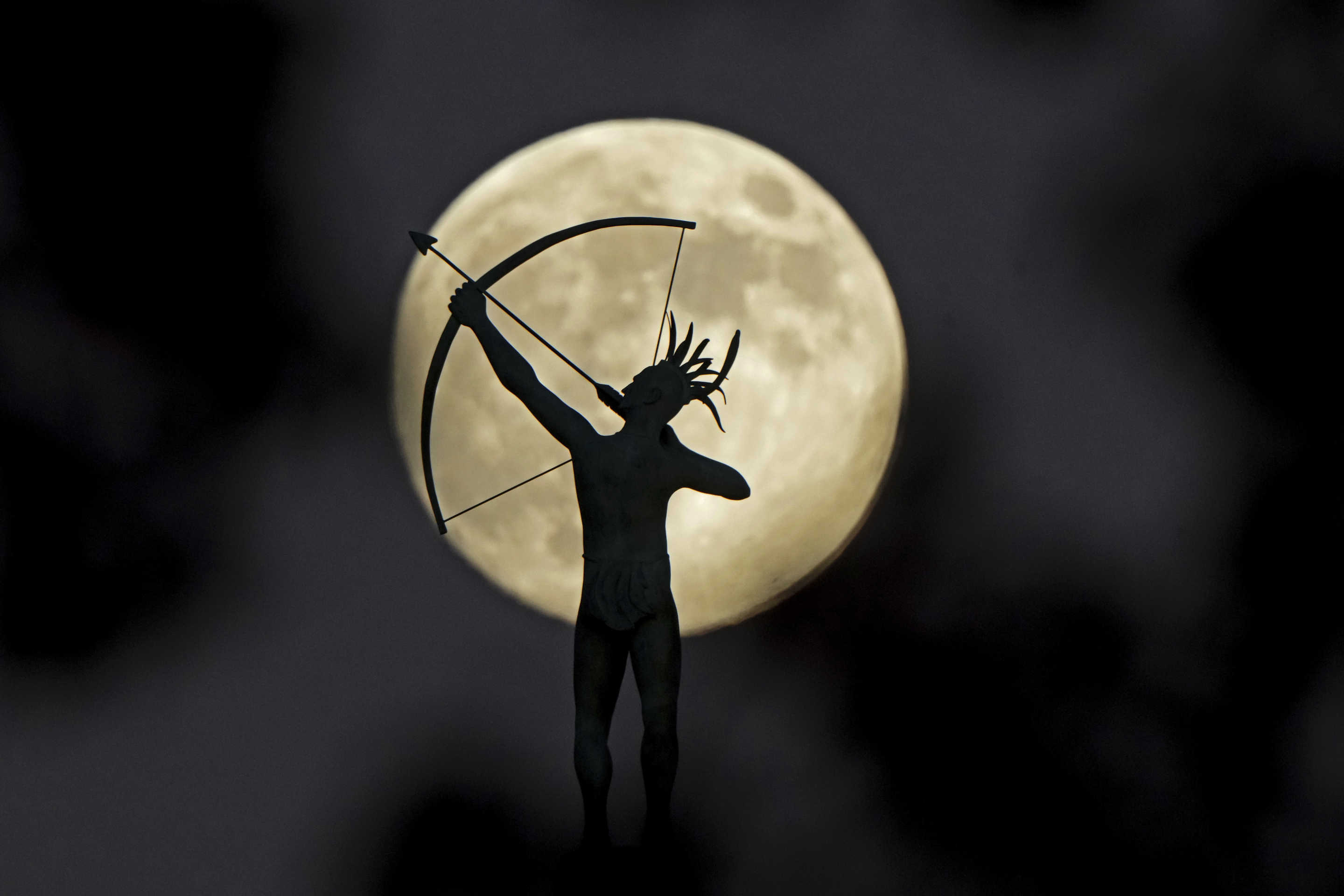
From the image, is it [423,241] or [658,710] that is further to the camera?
[423,241]

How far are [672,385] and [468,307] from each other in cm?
95

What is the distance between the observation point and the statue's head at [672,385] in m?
6.32

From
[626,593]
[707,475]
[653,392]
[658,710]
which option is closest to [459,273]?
[653,392]

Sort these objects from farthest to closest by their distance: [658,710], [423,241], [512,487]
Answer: [512,487] < [423,241] < [658,710]

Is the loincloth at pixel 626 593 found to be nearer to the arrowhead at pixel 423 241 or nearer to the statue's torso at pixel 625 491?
the statue's torso at pixel 625 491

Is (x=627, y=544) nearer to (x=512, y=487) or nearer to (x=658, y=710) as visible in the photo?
(x=658, y=710)

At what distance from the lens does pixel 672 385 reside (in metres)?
6.35

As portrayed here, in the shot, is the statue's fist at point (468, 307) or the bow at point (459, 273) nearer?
the statue's fist at point (468, 307)

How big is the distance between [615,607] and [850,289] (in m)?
3.08

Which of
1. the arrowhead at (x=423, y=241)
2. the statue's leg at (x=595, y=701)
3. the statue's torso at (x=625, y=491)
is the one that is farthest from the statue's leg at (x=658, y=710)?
the arrowhead at (x=423, y=241)

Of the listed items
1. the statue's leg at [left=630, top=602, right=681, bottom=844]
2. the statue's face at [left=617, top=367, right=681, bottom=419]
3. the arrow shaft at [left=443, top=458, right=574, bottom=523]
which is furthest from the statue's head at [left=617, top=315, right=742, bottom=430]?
the statue's leg at [left=630, top=602, right=681, bottom=844]

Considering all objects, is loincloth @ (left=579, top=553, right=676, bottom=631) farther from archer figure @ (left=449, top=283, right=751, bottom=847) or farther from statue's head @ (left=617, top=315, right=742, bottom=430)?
statue's head @ (left=617, top=315, right=742, bottom=430)

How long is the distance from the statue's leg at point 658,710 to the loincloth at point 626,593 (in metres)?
0.06

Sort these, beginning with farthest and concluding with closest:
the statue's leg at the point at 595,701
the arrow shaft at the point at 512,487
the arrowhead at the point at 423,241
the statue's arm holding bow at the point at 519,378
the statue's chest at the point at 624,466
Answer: the arrow shaft at the point at 512,487
the arrowhead at the point at 423,241
the statue's arm holding bow at the point at 519,378
the statue's chest at the point at 624,466
the statue's leg at the point at 595,701
